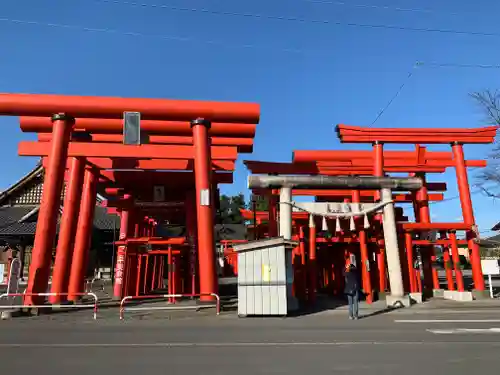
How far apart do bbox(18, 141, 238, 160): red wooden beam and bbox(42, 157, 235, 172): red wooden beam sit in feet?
4.30

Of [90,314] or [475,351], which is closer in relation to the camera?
[475,351]

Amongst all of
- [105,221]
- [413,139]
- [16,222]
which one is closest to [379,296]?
[413,139]

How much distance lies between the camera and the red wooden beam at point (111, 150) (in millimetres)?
14352

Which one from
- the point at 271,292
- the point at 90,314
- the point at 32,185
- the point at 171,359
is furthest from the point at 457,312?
the point at 32,185

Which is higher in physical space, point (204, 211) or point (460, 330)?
point (204, 211)

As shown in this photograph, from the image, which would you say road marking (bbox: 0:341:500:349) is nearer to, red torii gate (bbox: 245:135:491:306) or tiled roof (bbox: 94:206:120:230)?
red torii gate (bbox: 245:135:491:306)

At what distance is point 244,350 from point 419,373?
8.82 ft

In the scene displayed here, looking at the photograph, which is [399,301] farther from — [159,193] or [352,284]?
[159,193]

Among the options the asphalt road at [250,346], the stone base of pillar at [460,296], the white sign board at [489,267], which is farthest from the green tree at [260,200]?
the asphalt road at [250,346]

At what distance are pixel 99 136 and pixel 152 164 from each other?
2.26 m

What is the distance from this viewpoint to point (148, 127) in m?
14.6

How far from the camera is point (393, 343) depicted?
721cm

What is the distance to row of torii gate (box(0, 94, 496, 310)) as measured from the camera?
43.9ft

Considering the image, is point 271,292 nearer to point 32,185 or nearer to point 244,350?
point 244,350
